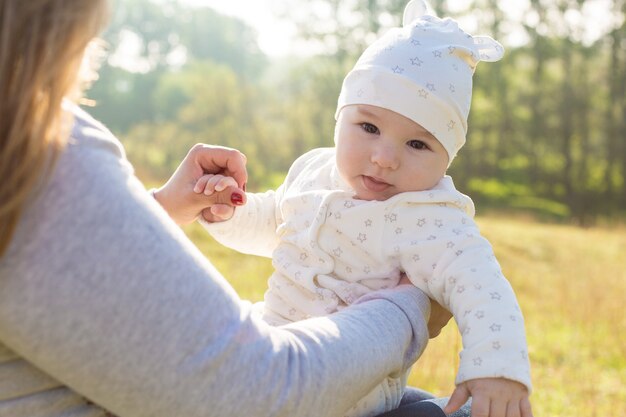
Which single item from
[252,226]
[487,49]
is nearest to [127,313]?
[252,226]

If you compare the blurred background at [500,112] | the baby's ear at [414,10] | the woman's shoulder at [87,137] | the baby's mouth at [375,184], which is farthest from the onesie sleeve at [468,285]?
the blurred background at [500,112]

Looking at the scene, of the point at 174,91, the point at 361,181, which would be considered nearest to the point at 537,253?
the point at 361,181

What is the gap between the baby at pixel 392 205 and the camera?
1.73 m

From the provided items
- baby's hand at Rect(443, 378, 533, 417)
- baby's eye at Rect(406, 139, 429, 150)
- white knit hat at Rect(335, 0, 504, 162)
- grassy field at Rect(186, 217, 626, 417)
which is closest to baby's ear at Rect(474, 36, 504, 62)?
white knit hat at Rect(335, 0, 504, 162)

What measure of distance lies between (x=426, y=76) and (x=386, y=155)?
23cm

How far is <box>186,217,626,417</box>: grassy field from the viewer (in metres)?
4.84

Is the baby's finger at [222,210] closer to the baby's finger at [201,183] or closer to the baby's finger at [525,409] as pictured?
the baby's finger at [201,183]

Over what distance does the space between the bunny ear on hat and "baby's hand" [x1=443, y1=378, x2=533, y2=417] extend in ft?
3.52

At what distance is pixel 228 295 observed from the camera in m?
1.16

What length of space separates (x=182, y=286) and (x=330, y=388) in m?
0.30

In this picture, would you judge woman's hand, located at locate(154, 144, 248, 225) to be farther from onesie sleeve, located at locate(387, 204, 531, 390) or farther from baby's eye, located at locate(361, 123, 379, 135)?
onesie sleeve, located at locate(387, 204, 531, 390)

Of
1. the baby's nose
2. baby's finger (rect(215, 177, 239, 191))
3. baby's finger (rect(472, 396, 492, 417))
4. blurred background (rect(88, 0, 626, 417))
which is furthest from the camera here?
blurred background (rect(88, 0, 626, 417))

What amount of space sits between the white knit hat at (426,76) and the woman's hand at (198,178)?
1.07ft

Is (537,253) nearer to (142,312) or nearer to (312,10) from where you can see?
(142,312)
